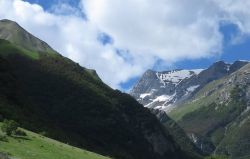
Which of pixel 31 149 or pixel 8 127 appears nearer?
pixel 31 149

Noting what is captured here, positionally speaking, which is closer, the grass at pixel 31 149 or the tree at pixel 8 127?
the grass at pixel 31 149

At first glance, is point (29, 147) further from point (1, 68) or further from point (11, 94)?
point (1, 68)

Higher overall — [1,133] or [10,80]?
[10,80]

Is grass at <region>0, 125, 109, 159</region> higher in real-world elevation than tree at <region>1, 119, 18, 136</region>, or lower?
lower

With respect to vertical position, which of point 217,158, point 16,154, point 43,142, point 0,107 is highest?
point 217,158

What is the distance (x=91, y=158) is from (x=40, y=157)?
562 inches

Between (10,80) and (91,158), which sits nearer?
(91,158)

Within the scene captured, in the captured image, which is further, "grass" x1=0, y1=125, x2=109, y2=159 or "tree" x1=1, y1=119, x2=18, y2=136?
"tree" x1=1, y1=119, x2=18, y2=136

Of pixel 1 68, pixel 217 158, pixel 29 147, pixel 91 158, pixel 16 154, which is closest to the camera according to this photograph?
pixel 16 154

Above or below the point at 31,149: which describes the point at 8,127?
above

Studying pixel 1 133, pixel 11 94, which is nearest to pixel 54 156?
pixel 1 133

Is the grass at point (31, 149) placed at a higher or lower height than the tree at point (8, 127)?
lower

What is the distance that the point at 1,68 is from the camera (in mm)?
123812

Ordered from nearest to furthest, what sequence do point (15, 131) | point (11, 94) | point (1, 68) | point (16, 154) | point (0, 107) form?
1. point (16, 154)
2. point (15, 131)
3. point (0, 107)
4. point (11, 94)
5. point (1, 68)
